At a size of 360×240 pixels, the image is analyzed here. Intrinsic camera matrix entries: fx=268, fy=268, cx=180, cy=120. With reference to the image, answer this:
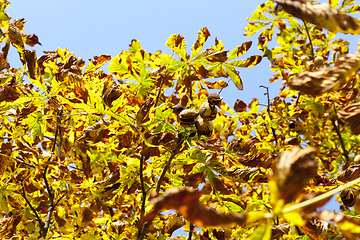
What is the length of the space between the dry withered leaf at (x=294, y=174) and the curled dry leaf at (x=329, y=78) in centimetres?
11

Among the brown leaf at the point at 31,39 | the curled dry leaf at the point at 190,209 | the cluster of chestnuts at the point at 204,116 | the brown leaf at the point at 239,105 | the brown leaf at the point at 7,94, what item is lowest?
the curled dry leaf at the point at 190,209

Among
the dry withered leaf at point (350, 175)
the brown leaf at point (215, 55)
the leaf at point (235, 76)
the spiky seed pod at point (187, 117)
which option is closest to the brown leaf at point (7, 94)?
the spiky seed pod at point (187, 117)

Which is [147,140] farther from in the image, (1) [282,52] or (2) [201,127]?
(1) [282,52]

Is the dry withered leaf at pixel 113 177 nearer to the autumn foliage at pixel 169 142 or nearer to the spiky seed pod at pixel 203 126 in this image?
the autumn foliage at pixel 169 142

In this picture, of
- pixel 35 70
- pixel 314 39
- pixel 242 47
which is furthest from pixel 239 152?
pixel 314 39

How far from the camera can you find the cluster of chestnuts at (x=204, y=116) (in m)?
A: 1.18

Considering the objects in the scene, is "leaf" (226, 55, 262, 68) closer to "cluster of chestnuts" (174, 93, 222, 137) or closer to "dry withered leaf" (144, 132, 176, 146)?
"cluster of chestnuts" (174, 93, 222, 137)

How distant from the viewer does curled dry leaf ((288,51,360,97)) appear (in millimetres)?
459

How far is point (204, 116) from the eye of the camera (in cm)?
120

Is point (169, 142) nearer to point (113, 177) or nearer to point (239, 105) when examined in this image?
point (113, 177)

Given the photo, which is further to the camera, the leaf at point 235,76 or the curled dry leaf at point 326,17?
the leaf at point 235,76

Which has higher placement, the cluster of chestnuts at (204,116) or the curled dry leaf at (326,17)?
the cluster of chestnuts at (204,116)

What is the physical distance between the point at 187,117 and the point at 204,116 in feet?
0.28

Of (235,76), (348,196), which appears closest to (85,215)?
(235,76)
